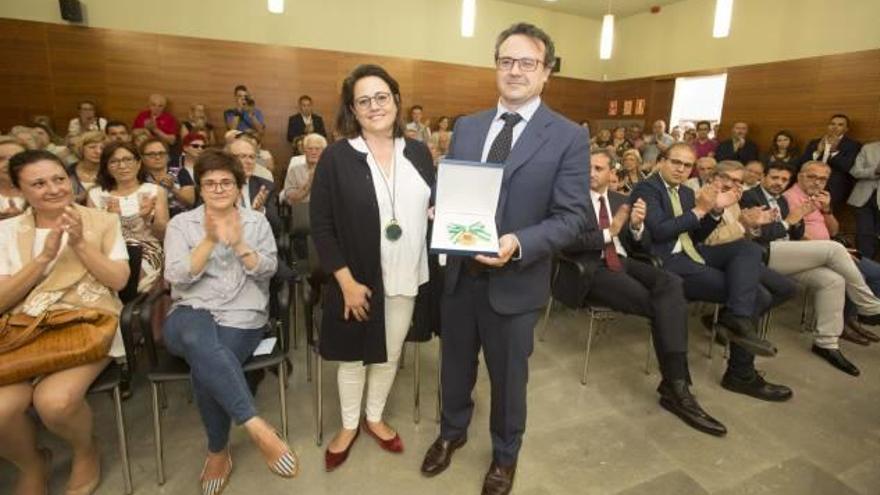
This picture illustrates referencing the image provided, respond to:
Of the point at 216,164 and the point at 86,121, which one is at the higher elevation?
the point at 86,121

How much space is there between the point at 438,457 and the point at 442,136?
5.95 metres

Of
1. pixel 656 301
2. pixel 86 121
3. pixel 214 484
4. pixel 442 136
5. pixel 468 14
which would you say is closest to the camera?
pixel 214 484

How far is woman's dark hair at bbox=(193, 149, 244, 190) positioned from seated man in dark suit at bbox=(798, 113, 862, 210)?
7.15 m

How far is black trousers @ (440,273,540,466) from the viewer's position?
5.45 ft

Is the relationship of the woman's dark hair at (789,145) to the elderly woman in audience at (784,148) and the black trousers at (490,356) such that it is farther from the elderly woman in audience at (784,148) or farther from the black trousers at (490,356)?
the black trousers at (490,356)

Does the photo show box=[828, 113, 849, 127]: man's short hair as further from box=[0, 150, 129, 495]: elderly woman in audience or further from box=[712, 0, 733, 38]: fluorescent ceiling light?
box=[0, 150, 129, 495]: elderly woman in audience

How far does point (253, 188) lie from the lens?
3.22 metres

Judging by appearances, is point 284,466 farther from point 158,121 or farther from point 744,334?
point 158,121

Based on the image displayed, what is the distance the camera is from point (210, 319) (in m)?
1.86

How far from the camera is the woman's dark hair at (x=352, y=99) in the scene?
1645 mm

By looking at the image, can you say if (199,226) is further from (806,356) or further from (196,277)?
(806,356)

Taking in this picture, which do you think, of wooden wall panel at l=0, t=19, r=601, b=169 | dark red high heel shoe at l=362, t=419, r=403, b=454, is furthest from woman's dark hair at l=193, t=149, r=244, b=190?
wooden wall panel at l=0, t=19, r=601, b=169

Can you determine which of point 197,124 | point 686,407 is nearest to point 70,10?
point 197,124

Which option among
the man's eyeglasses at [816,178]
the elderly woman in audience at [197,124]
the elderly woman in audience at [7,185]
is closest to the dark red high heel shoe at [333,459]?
the elderly woman in audience at [7,185]
